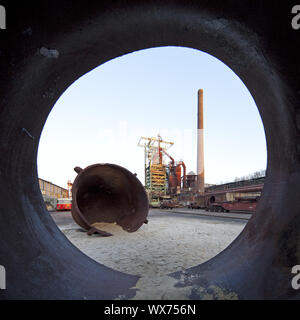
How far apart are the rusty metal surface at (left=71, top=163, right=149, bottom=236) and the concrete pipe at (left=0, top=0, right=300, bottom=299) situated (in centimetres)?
327

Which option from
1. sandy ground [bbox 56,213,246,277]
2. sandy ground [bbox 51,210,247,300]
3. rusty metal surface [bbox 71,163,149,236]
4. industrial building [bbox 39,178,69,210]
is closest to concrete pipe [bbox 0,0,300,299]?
sandy ground [bbox 51,210,247,300]

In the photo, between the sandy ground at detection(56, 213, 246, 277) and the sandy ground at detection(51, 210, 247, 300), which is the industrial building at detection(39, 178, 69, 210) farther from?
the sandy ground at detection(51, 210, 247, 300)

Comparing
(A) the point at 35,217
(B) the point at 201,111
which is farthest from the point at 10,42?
(B) the point at 201,111

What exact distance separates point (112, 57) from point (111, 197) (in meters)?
5.20

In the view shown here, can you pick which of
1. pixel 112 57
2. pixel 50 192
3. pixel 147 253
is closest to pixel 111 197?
pixel 147 253

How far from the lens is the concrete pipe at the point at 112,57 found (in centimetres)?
115

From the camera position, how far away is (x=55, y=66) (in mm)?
1376

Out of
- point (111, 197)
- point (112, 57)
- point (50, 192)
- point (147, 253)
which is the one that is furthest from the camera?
point (50, 192)

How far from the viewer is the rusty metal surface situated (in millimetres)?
5223

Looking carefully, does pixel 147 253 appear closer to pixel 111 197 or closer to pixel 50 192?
pixel 111 197

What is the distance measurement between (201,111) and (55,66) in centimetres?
2444

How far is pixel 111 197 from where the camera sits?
6.29 m

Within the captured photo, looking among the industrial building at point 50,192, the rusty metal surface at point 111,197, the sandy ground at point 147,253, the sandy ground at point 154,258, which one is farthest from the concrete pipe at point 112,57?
the industrial building at point 50,192
